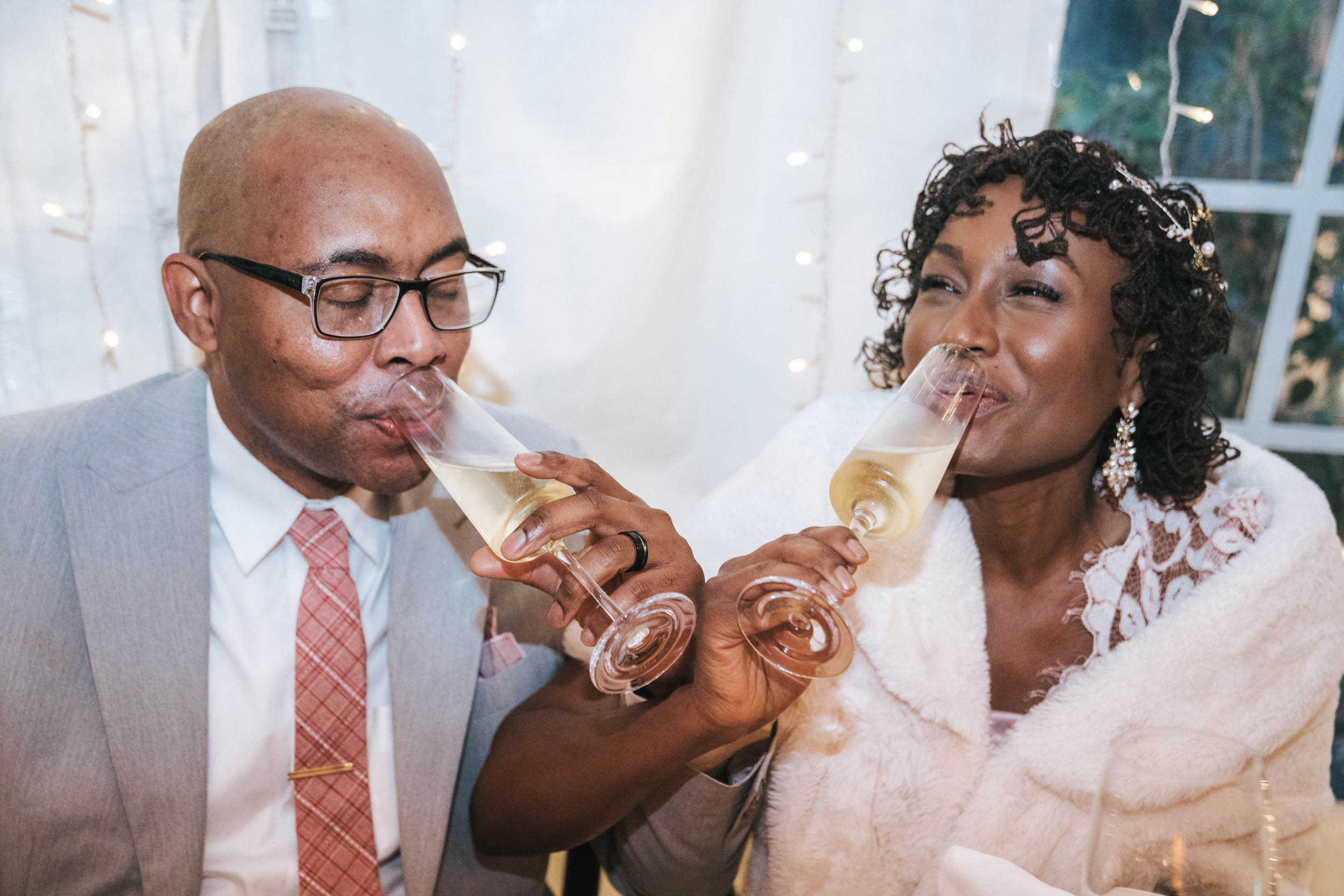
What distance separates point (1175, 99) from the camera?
7.29 feet

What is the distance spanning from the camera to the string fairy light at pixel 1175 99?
209cm

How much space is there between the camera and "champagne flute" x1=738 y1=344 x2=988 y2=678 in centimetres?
106

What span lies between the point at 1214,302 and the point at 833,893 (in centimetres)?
132

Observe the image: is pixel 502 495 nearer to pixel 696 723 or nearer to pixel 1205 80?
pixel 696 723

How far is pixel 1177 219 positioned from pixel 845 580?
107 cm

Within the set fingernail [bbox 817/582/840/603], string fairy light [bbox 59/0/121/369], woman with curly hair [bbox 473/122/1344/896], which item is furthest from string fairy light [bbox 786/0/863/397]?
string fairy light [bbox 59/0/121/369]

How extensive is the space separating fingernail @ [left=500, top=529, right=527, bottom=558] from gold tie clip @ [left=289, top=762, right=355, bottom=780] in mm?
633

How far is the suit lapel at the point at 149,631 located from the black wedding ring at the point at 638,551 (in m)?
0.72

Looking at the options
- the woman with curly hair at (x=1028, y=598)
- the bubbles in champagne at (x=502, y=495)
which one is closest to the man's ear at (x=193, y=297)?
the bubbles in champagne at (x=502, y=495)

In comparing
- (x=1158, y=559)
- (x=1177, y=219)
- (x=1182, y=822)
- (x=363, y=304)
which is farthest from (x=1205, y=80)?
(x=363, y=304)

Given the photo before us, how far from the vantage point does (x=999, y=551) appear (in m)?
1.73

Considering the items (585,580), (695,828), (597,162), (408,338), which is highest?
(597,162)

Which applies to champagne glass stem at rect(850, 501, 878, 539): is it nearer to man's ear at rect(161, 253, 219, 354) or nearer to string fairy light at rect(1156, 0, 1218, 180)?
man's ear at rect(161, 253, 219, 354)

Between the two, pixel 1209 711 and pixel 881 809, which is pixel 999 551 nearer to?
pixel 1209 711
